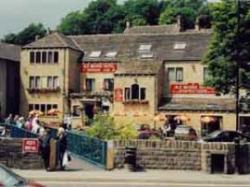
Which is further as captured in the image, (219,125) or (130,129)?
(219,125)

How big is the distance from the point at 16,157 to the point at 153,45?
1798 inches

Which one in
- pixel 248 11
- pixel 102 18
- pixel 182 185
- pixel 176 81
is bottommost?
pixel 182 185

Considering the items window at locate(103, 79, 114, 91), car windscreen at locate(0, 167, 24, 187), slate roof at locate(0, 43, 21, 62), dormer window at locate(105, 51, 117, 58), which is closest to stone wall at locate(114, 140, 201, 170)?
car windscreen at locate(0, 167, 24, 187)

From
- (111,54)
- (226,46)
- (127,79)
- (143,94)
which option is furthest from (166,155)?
(111,54)

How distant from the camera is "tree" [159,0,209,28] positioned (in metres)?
117

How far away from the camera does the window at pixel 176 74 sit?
70.9 meters

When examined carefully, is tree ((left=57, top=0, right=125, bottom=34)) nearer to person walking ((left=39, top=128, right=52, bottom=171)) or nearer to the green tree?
the green tree

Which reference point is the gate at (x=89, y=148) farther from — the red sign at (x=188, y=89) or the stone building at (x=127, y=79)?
the red sign at (x=188, y=89)

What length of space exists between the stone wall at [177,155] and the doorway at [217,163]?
4cm

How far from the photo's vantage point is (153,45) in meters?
74.7

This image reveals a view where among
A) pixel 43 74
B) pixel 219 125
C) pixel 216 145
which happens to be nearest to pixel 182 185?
pixel 216 145

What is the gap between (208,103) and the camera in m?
68.4

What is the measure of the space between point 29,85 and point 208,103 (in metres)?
18.7

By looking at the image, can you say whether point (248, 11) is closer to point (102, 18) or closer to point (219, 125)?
point (219, 125)
